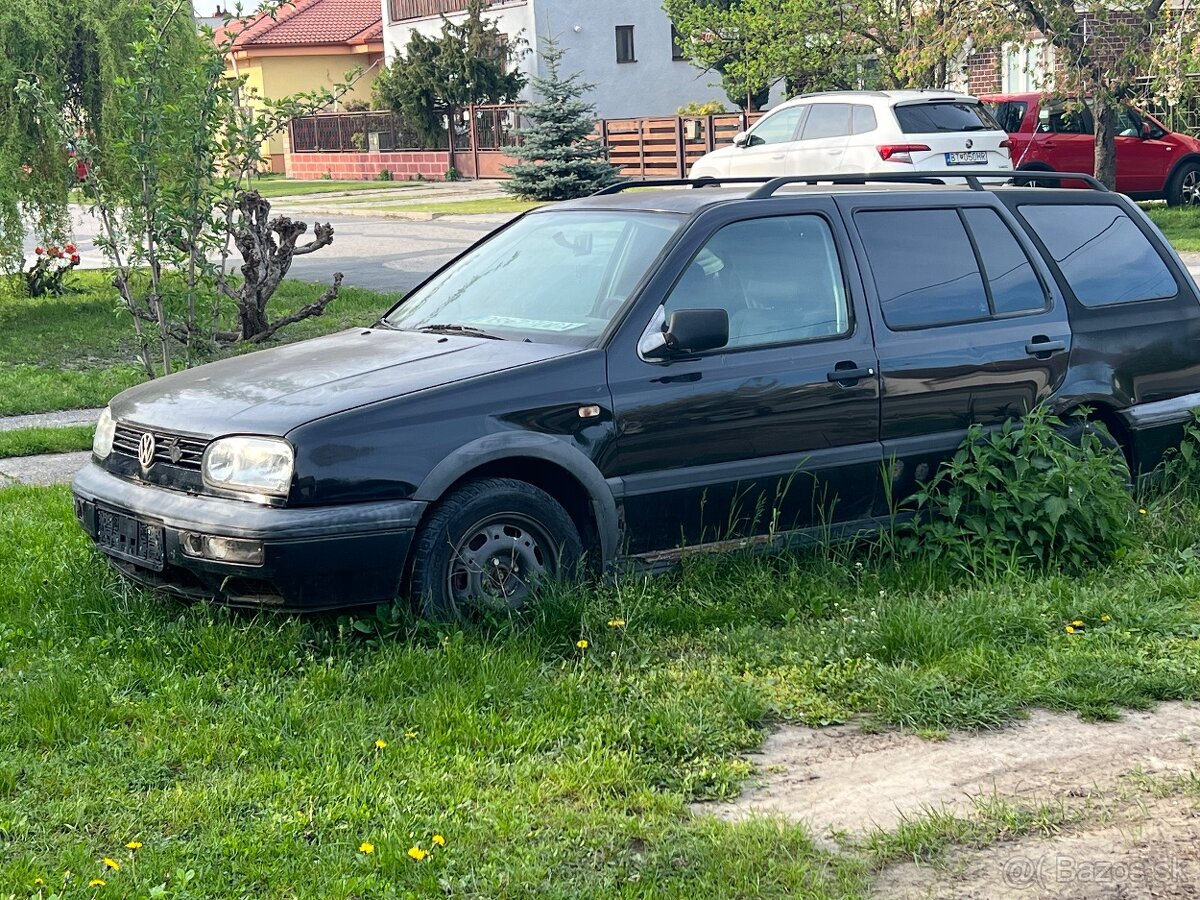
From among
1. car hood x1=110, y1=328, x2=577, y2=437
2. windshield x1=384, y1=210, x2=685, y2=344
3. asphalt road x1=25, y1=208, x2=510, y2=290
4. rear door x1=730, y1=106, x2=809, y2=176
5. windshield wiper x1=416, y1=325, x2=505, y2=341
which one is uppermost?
rear door x1=730, y1=106, x2=809, y2=176

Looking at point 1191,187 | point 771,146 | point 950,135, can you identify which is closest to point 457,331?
point 950,135

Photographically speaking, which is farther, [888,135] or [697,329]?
[888,135]

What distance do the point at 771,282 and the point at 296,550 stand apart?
7.39 ft

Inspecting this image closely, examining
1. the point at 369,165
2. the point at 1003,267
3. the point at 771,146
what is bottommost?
the point at 1003,267

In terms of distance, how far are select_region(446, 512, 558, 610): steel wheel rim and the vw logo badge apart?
118 centimetres

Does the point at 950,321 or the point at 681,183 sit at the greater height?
the point at 681,183

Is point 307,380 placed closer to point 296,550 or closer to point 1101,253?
point 296,550

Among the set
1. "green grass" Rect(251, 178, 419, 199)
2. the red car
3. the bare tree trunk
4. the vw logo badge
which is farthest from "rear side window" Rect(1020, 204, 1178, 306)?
"green grass" Rect(251, 178, 419, 199)

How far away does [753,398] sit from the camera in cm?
576

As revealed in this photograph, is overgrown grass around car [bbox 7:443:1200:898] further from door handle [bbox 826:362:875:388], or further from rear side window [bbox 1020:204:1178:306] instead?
rear side window [bbox 1020:204:1178:306]

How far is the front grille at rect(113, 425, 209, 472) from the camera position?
5215 mm

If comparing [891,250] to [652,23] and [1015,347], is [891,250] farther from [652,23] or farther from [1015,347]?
[652,23]

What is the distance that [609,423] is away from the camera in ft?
17.9

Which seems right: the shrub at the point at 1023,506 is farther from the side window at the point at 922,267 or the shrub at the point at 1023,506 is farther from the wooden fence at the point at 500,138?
the wooden fence at the point at 500,138
